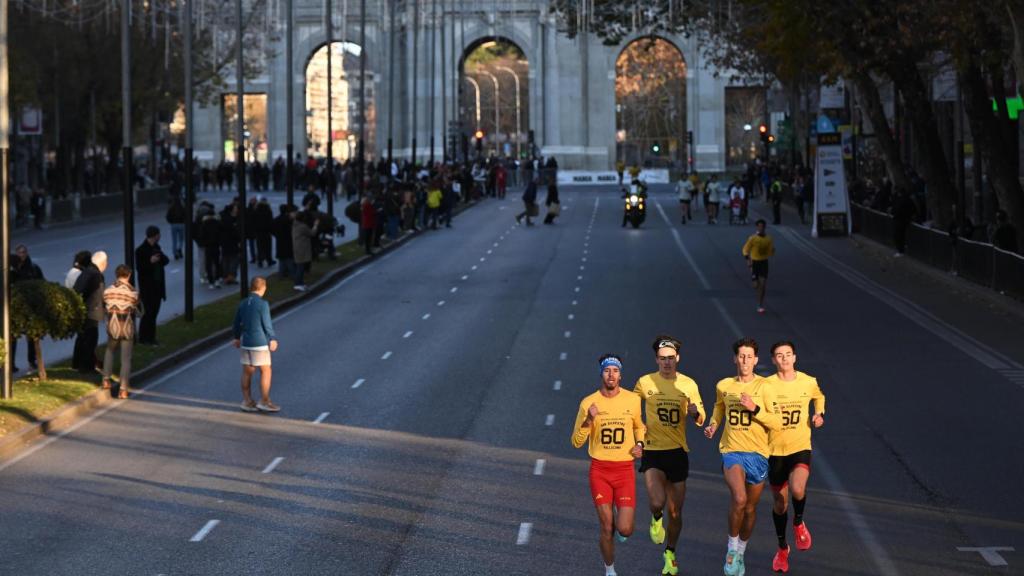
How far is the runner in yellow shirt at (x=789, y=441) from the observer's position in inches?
488

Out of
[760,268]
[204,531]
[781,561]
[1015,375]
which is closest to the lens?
[781,561]

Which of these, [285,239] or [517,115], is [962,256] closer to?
[285,239]

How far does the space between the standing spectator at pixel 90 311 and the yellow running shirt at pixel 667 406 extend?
39.8ft

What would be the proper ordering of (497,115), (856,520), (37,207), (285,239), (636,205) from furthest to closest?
(497,115), (37,207), (636,205), (285,239), (856,520)

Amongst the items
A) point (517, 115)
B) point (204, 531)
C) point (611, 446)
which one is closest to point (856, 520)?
point (611, 446)

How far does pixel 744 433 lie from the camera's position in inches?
486

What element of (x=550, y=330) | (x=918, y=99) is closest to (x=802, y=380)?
(x=550, y=330)

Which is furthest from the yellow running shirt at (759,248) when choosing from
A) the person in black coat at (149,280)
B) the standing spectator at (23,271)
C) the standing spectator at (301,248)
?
the standing spectator at (23,271)

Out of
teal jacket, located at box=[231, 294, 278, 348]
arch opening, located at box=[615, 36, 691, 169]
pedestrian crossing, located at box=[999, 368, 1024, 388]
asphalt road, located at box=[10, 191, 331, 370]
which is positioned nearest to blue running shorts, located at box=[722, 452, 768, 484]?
teal jacket, located at box=[231, 294, 278, 348]

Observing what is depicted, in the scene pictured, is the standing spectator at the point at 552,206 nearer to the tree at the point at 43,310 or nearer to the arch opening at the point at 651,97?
the tree at the point at 43,310

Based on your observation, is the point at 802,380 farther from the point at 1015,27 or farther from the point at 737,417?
the point at 1015,27

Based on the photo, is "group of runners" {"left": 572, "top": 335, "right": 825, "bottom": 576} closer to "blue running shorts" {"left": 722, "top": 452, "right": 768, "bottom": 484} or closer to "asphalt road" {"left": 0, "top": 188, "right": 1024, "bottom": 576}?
"blue running shorts" {"left": 722, "top": 452, "right": 768, "bottom": 484}

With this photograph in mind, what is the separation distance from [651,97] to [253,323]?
10545cm

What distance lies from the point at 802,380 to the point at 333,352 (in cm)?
1492
